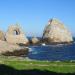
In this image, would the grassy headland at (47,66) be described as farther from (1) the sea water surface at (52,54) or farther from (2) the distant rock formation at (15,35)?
(2) the distant rock formation at (15,35)

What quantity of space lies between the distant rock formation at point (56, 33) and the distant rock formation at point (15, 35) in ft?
50.6

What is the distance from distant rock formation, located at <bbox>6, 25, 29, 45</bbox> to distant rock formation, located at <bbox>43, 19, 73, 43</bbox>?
15.4 metres

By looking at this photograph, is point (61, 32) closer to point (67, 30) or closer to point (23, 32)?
point (67, 30)

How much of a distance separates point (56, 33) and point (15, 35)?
22301mm

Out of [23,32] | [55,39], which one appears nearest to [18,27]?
[23,32]

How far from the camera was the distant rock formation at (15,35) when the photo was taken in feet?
542

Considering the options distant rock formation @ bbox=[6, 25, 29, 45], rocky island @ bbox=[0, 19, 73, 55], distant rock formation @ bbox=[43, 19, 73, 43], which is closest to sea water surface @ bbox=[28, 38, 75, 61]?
rocky island @ bbox=[0, 19, 73, 55]

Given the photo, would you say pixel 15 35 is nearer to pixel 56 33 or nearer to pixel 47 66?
pixel 56 33

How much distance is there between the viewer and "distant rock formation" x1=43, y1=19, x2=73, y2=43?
583ft

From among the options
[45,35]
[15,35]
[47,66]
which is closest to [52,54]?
[47,66]

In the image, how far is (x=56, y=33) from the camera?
180500 millimetres

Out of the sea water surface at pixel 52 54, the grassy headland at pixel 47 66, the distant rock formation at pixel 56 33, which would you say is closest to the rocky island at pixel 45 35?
the distant rock formation at pixel 56 33

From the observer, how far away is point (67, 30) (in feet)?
614

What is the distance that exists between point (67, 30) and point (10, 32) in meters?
34.0
